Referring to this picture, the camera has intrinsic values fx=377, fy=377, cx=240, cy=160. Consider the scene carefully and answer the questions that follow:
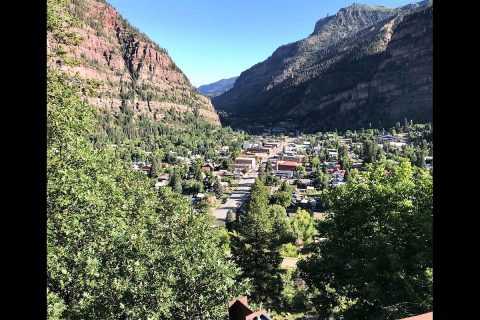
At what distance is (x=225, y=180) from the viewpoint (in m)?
83.7

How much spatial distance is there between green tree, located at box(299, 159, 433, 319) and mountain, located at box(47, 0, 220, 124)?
13959 centimetres

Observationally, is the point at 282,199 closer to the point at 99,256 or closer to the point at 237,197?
the point at 237,197

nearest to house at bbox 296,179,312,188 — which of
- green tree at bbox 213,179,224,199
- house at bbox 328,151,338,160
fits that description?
green tree at bbox 213,179,224,199

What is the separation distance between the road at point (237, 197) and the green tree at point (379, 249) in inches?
1576

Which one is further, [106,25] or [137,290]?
[106,25]

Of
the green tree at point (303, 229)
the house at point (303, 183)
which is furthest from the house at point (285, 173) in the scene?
the green tree at point (303, 229)

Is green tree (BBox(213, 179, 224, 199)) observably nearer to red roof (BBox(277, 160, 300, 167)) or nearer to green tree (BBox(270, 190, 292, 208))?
green tree (BBox(270, 190, 292, 208))

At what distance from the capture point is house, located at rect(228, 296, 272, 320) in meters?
9.29

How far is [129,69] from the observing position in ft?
570

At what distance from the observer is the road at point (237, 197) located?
5803 cm
